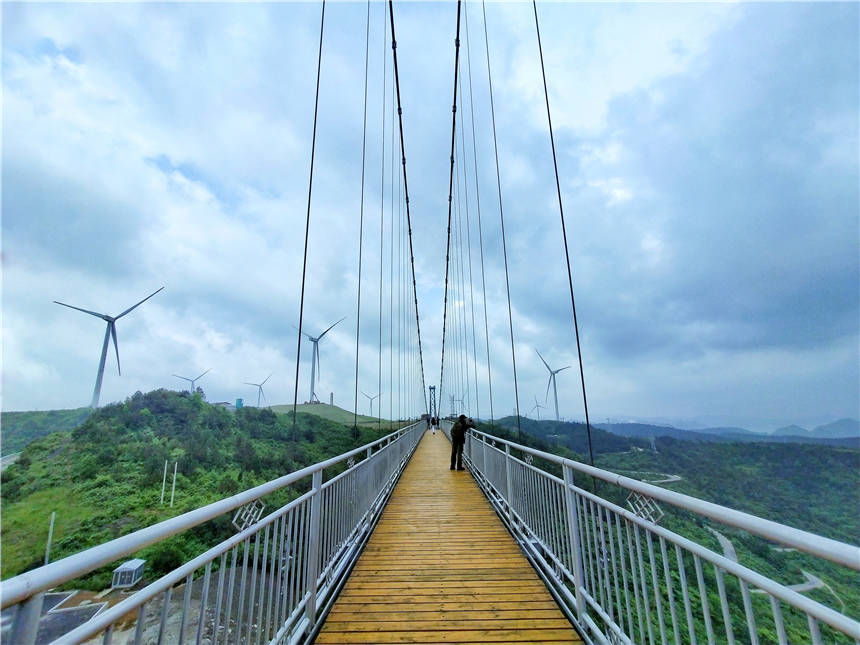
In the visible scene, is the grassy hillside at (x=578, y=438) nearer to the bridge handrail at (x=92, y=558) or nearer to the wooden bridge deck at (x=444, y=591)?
the wooden bridge deck at (x=444, y=591)

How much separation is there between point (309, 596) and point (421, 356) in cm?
4189

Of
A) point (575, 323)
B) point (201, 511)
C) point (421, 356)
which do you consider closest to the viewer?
point (201, 511)

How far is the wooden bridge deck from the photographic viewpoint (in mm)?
2592

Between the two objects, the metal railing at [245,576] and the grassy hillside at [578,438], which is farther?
the grassy hillside at [578,438]

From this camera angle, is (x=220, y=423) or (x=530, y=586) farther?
(x=220, y=423)

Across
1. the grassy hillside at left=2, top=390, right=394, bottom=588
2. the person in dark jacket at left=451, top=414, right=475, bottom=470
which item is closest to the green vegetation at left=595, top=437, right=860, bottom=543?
the person in dark jacket at left=451, top=414, right=475, bottom=470

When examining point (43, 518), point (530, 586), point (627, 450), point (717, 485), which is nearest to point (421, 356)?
point (627, 450)

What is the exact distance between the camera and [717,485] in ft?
96.9

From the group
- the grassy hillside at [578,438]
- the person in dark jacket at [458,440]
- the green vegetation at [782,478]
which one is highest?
the person in dark jacket at [458,440]

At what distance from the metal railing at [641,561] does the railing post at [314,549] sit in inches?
68.5

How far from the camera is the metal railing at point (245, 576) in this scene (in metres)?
0.99

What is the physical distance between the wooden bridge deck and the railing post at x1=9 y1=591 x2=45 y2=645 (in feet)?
6.90

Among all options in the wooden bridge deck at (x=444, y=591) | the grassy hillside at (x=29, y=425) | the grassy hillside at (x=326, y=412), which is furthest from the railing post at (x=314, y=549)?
the grassy hillside at (x=326, y=412)

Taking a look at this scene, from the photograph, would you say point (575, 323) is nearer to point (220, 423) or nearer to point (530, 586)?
point (530, 586)
